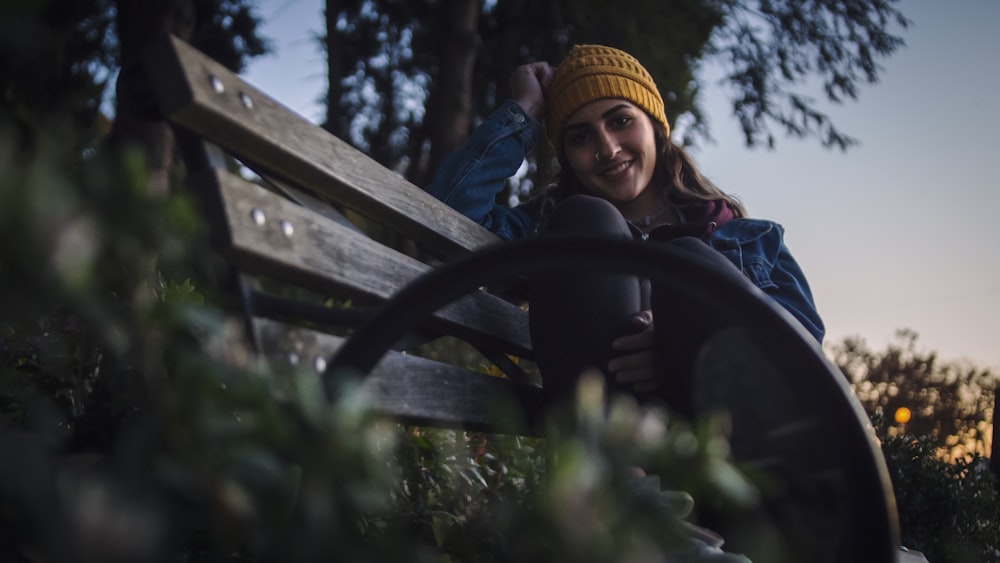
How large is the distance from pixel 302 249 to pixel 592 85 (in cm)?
155

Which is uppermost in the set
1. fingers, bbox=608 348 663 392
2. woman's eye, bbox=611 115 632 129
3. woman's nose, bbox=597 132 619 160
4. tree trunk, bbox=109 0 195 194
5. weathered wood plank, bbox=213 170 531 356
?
woman's eye, bbox=611 115 632 129

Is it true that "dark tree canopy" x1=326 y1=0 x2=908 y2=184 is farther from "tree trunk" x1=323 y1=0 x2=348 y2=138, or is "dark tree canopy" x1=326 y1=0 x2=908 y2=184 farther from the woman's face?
the woman's face

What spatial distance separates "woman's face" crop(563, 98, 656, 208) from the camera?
2.35 metres

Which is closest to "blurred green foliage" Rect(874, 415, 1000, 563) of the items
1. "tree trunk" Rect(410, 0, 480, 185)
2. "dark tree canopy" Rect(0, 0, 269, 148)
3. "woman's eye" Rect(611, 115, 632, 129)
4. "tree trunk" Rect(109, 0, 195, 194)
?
"woman's eye" Rect(611, 115, 632, 129)

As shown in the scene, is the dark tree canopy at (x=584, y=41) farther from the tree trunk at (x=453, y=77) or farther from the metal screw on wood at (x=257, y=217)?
the metal screw on wood at (x=257, y=217)

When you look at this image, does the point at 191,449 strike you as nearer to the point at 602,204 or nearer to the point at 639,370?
the point at 639,370

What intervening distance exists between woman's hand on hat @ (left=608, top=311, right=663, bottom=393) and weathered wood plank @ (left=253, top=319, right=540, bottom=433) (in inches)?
8.5

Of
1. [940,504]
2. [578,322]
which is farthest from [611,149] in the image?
[940,504]

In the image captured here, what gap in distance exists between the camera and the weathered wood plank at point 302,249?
2.95 ft

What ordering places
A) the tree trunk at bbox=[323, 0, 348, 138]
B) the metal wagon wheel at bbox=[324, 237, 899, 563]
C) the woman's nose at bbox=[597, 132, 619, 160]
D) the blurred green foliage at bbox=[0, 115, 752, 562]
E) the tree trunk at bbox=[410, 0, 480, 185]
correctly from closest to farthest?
the blurred green foliage at bbox=[0, 115, 752, 562], the metal wagon wheel at bbox=[324, 237, 899, 563], the woman's nose at bbox=[597, 132, 619, 160], the tree trunk at bbox=[410, 0, 480, 185], the tree trunk at bbox=[323, 0, 348, 138]

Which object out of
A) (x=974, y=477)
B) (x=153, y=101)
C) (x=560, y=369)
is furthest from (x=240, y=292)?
(x=974, y=477)

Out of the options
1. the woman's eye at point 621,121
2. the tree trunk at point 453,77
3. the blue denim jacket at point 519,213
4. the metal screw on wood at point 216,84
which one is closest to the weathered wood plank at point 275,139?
the metal screw on wood at point 216,84

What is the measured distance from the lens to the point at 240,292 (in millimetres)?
924

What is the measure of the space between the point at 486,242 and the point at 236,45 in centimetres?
624
